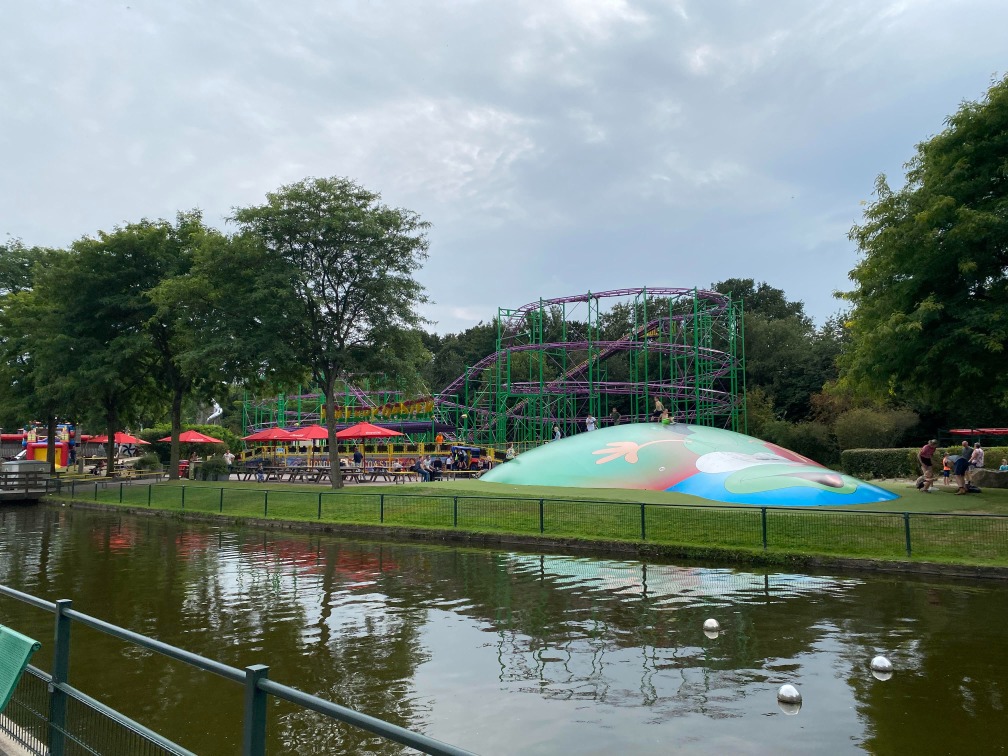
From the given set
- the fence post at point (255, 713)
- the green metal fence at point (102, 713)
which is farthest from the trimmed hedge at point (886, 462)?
the fence post at point (255, 713)

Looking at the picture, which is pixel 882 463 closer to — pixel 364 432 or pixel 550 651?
pixel 364 432

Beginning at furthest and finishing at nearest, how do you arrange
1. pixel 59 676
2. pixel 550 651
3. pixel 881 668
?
pixel 550 651
pixel 881 668
pixel 59 676

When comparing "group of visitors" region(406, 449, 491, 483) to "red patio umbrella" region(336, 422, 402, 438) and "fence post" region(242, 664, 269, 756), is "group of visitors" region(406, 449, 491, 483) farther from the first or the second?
"fence post" region(242, 664, 269, 756)

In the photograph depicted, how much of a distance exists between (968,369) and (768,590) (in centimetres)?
982

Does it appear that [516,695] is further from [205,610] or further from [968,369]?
[968,369]

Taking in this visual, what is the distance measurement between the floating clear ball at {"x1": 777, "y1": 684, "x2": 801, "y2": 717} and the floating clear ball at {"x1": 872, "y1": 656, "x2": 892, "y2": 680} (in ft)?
4.67

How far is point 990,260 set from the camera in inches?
798

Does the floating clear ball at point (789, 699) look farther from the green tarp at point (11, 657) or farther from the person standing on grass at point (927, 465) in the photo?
the person standing on grass at point (927, 465)

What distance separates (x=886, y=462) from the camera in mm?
36906

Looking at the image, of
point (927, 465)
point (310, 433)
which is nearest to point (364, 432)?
point (310, 433)

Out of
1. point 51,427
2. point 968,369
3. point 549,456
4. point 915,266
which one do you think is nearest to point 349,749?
point 968,369

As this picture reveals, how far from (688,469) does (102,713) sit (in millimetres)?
22191

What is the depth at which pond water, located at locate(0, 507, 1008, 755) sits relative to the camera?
694 centimetres

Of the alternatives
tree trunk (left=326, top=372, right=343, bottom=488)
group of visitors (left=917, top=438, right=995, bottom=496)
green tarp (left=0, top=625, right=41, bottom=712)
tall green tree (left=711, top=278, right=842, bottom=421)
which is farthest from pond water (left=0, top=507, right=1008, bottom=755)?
tall green tree (left=711, top=278, right=842, bottom=421)
